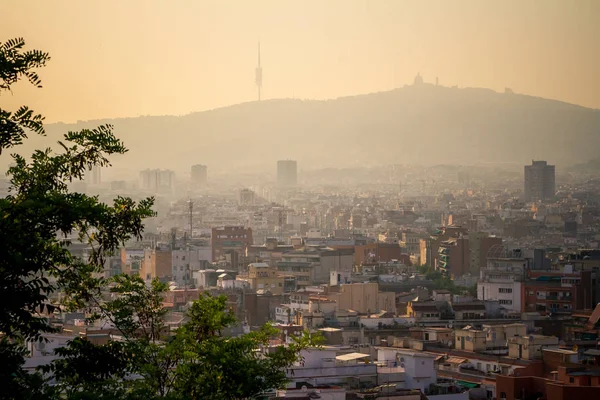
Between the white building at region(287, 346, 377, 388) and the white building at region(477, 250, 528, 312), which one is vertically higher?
the white building at region(477, 250, 528, 312)

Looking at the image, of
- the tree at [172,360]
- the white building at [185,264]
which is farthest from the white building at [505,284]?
the tree at [172,360]

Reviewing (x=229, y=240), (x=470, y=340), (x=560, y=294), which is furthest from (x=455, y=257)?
(x=470, y=340)

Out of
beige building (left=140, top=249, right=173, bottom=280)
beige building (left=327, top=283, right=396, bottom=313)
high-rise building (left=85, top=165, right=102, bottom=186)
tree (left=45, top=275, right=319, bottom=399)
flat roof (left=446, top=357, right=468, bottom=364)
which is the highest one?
high-rise building (left=85, top=165, right=102, bottom=186)

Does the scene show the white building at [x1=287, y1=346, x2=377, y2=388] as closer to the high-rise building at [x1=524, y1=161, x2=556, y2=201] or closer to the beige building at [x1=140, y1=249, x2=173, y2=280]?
the beige building at [x1=140, y1=249, x2=173, y2=280]

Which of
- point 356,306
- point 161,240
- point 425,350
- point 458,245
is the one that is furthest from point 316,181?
point 425,350

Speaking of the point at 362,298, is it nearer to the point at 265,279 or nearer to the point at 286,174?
the point at 265,279

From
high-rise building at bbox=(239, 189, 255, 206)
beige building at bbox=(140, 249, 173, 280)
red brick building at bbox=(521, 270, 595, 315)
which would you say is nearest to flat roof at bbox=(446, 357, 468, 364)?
red brick building at bbox=(521, 270, 595, 315)

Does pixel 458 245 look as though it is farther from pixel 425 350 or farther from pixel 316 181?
pixel 316 181
